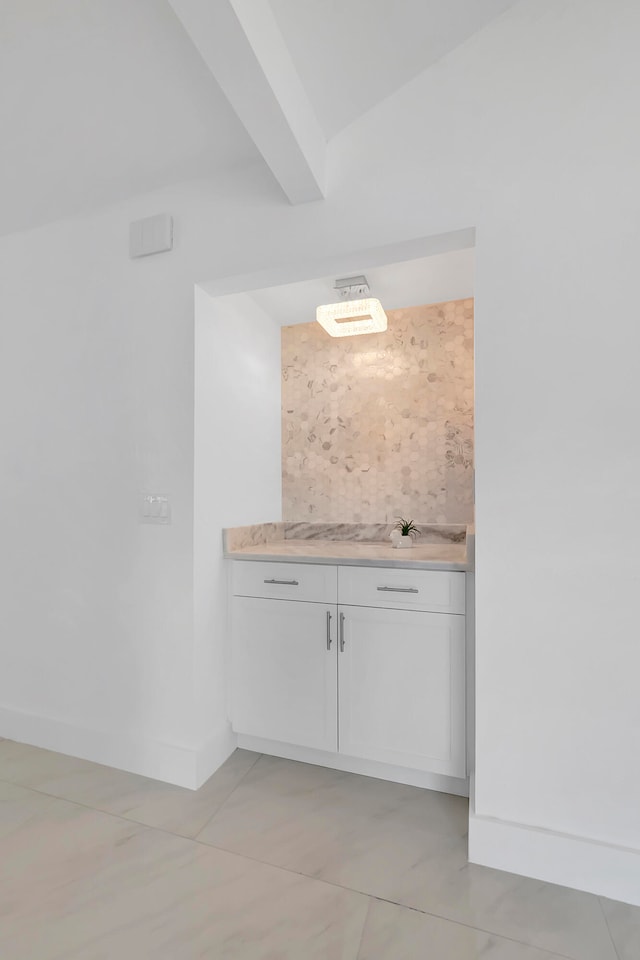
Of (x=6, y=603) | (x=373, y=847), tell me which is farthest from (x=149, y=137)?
(x=373, y=847)

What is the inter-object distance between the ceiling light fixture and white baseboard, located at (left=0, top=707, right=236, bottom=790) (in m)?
1.99

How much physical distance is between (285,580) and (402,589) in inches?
20.2

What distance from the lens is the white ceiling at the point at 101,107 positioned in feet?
4.48

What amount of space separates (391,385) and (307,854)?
2122mm

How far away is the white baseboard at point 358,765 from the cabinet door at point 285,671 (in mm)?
114

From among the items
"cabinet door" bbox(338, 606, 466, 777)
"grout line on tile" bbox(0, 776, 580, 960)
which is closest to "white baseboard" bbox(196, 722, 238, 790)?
"grout line on tile" bbox(0, 776, 580, 960)

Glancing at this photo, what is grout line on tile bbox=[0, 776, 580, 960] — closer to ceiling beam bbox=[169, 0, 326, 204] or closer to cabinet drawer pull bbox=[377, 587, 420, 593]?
cabinet drawer pull bbox=[377, 587, 420, 593]

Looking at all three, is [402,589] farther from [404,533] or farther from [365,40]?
[365,40]

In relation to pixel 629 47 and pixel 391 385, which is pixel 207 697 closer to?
pixel 391 385

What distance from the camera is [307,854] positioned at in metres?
1.50

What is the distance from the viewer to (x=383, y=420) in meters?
2.61

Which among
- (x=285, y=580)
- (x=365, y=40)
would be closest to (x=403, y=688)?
(x=285, y=580)

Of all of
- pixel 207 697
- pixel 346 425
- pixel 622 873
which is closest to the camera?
pixel 622 873

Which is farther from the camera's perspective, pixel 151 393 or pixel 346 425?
pixel 346 425
